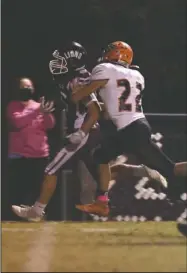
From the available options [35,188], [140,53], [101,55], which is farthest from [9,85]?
[101,55]

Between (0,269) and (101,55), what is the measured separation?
1.51 meters

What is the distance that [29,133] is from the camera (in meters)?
7.14

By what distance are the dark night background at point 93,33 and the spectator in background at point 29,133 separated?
0.14m

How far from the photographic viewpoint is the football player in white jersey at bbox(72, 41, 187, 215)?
18.2 ft

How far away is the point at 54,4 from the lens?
22.4 ft

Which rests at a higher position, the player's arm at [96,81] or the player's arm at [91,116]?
the player's arm at [96,81]

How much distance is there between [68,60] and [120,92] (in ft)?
1.33

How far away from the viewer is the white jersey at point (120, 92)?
5.52 meters

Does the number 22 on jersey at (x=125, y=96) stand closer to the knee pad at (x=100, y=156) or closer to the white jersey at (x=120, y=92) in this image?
the white jersey at (x=120, y=92)

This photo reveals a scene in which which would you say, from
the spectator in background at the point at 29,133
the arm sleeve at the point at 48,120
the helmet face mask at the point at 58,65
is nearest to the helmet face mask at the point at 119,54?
the helmet face mask at the point at 58,65

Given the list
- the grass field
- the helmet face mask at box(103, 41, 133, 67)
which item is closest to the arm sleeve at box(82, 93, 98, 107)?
the helmet face mask at box(103, 41, 133, 67)

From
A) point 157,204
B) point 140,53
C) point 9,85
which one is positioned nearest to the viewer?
point 140,53

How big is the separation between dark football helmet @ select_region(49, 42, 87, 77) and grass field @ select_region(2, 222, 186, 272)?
1.14 m

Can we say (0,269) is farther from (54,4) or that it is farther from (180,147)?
(180,147)
